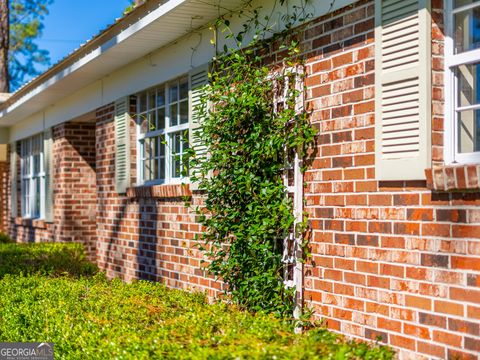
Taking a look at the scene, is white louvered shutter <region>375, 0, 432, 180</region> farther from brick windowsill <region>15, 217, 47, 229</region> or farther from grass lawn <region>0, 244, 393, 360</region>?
brick windowsill <region>15, 217, 47, 229</region>

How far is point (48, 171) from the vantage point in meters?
13.6

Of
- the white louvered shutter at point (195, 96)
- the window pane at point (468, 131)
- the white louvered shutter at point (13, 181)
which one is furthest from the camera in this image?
the white louvered shutter at point (13, 181)

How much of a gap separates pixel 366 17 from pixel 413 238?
1643 mm

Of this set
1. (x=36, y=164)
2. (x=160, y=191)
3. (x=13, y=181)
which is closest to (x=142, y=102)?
(x=160, y=191)

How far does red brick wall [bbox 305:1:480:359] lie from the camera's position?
4324 mm

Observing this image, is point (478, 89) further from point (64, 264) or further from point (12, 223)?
point (12, 223)

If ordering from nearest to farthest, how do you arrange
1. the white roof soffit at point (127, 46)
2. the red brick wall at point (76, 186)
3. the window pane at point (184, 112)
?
the white roof soffit at point (127, 46), the window pane at point (184, 112), the red brick wall at point (76, 186)

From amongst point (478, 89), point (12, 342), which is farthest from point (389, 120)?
point (12, 342)

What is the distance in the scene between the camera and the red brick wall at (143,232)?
26.2ft

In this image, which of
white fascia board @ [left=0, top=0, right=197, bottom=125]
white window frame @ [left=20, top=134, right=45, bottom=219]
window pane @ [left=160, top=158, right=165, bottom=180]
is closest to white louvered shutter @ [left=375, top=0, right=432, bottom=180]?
white fascia board @ [left=0, top=0, right=197, bottom=125]

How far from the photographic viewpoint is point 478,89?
4.46 metres

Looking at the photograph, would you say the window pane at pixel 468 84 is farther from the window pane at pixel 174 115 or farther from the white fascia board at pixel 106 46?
the window pane at pixel 174 115

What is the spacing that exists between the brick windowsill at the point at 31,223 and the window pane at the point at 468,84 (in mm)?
10446

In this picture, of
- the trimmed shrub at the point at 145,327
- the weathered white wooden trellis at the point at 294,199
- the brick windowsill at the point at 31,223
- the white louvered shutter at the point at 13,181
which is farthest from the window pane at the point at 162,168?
the white louvered shutter at the point at 13,181
